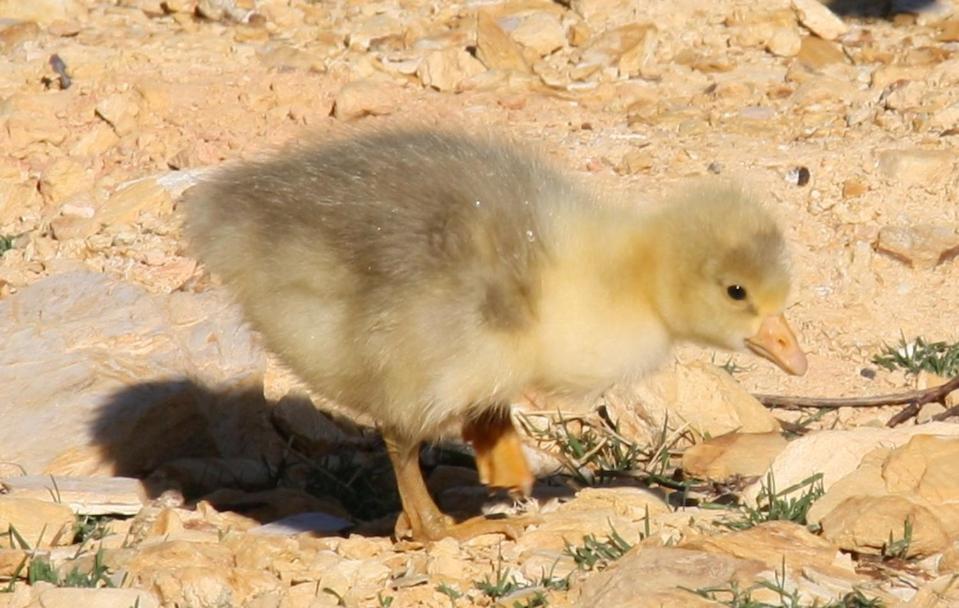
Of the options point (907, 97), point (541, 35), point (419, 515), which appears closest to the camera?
point (419, 515)

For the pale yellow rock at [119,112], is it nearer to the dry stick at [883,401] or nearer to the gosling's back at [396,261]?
the dry stick at [883,401]

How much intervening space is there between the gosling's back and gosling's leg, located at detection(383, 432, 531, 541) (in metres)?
0.22

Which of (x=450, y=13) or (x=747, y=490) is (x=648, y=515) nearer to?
(x=747, y=490)

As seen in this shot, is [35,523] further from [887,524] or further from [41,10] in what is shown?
[41,10]

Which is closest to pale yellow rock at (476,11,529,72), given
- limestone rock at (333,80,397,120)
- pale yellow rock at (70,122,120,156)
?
limestone rock at (333,80,397,120)

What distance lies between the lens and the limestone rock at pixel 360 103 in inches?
334

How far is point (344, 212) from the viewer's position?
4.87 meters

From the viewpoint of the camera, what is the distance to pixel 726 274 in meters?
4.76

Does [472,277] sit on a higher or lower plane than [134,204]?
higher

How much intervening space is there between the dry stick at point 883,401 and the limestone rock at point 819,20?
10.0ft

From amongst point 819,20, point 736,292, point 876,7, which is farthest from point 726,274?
point 876,7

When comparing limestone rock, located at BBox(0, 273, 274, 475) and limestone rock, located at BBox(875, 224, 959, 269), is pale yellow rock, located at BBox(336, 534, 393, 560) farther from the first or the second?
limestone rock, located at BBox(875, 224, 959, 269)

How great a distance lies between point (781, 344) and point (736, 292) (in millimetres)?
198

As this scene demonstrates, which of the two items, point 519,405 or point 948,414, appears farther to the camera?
point 519,405
